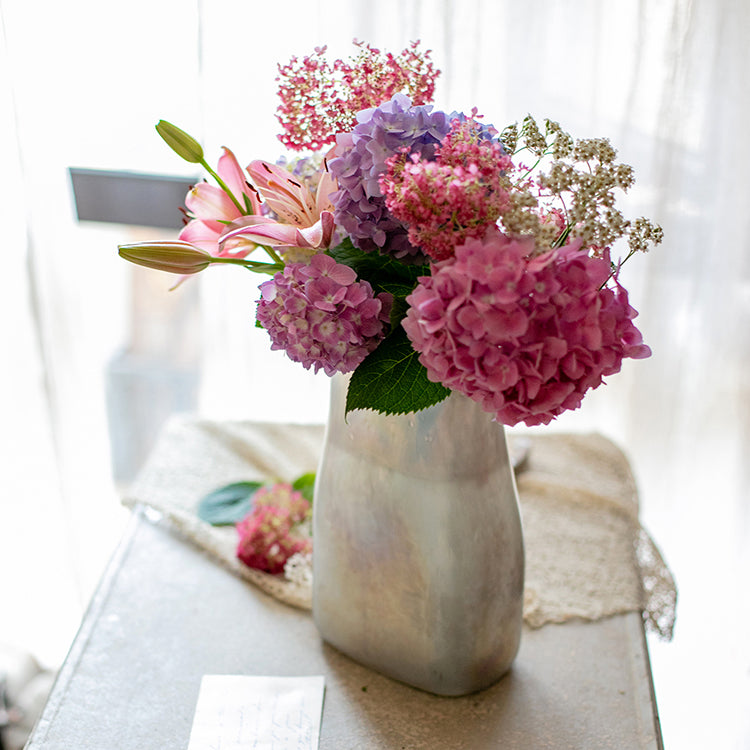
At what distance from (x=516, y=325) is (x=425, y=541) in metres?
0.28

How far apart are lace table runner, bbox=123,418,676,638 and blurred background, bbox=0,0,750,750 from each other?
257 millimetres

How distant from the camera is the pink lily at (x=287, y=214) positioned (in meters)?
0.66

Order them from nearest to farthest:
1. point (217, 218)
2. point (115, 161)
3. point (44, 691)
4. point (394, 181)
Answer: point (394, 181) → point (217, 218) → point (115, 161) → point (44, 691)

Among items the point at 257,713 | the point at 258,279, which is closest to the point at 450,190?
the point at 257,713

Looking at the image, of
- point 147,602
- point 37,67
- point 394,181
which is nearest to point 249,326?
point 37,67

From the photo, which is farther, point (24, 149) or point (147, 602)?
point (24, 149)

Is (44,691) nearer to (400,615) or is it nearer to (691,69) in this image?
(400,615)

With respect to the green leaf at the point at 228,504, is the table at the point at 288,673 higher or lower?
lower

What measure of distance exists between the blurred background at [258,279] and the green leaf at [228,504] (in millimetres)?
371

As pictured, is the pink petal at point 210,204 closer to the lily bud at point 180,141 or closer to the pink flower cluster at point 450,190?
the lily bud at point 180,141

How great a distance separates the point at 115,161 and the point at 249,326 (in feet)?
1.13

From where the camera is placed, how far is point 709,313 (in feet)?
4.56

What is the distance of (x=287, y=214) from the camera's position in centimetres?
70

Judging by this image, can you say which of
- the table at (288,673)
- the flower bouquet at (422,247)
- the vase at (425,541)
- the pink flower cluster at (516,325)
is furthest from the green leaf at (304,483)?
the pink flower cluster at (516,325)
